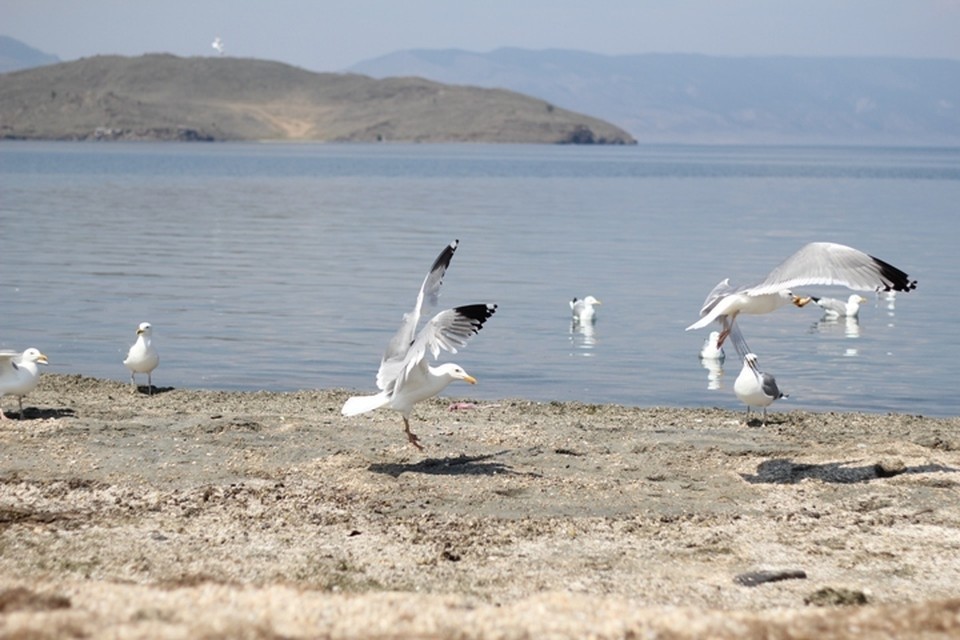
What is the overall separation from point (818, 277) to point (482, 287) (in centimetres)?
1702

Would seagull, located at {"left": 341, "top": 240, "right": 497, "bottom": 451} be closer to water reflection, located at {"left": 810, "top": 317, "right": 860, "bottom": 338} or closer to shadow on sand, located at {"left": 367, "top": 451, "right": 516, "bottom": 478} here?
shadow on sand, located at {"left": 367, "top": 451, "right": 516, "bottom": 478}

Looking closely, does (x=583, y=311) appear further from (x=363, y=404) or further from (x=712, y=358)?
(x=363, y=404)

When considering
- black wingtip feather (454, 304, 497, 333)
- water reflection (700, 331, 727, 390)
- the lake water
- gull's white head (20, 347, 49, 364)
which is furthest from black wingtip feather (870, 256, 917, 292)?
gull's white head (20, 347, 49, 364)

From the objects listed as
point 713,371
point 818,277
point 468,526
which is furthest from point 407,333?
point 713,371

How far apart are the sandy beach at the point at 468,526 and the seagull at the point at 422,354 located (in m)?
0.56

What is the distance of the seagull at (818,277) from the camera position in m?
12.0

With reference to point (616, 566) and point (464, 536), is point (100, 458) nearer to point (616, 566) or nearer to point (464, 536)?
point (464, 536)

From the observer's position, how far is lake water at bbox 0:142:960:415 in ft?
63.3

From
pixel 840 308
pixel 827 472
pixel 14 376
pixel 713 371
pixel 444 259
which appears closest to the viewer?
pixel 827 472

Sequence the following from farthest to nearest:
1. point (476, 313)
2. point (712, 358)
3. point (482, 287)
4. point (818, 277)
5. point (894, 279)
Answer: point (482, 287), point (712, 358), point (818, 277), point (894, 279), point (476, 313)

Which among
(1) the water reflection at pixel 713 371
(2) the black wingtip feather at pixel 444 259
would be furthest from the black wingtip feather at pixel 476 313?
(1) the water reflection at pixel 713 371

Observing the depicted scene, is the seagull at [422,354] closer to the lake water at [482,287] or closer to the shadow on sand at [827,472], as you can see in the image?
the shadow on sand at [827,472]

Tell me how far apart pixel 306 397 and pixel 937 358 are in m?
10.8

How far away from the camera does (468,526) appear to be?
9.88 m
